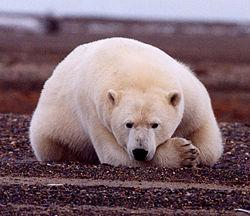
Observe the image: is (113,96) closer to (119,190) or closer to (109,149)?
(109,149)

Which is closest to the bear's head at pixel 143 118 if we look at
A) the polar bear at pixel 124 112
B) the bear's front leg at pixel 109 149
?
the polar bear at pixel 124 112

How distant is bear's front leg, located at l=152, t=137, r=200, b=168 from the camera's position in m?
8.22

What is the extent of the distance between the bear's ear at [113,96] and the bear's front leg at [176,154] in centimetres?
52

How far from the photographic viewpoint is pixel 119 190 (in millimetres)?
7273

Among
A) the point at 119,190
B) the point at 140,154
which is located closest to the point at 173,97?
the point at 140,154

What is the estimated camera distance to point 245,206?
6.92 m

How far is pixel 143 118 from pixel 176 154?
0.48 meters

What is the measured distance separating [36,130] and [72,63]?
682mm

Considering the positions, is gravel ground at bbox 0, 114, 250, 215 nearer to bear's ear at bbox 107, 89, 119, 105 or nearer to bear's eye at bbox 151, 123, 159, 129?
bear's eye at bbox 151, 123, 159, 129

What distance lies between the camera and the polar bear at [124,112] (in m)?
8.06

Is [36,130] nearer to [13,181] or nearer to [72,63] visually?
[72,63]

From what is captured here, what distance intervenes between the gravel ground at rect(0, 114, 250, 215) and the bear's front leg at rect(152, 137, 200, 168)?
110mm

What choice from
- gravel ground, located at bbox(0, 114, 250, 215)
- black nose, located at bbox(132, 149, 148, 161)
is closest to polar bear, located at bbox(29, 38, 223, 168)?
black nose, located at bbox(132, 149, 148, 161)

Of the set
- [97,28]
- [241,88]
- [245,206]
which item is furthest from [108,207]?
[97,28]
